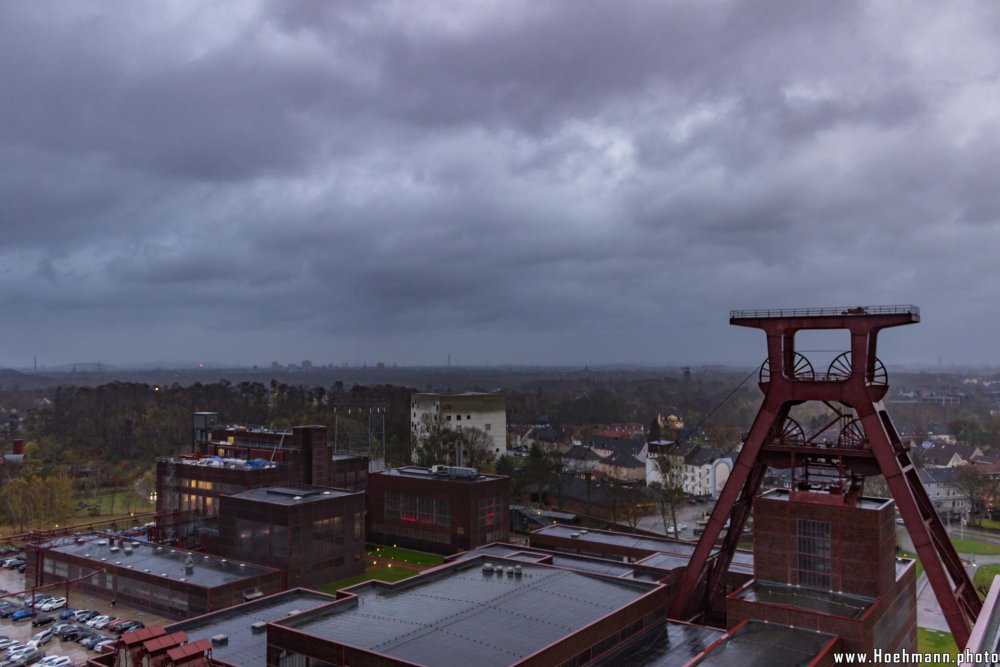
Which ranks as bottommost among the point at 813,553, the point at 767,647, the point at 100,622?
the point at 100,622

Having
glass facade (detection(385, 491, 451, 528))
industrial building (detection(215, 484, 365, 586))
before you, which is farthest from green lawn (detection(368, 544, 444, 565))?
industrial building (detection(215, 484, 365, 586))

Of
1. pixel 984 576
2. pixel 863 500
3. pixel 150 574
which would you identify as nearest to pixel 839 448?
pixel 863 500

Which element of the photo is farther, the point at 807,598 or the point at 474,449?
the point at 474,449

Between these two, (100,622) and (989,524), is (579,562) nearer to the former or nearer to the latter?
(100,622)

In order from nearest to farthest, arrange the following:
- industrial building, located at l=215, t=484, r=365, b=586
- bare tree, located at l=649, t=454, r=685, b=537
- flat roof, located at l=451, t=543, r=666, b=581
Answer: flat roof, located at l=451, t=543, r=666, b=581
industrial building, located at l=215, t=484, r=365, b=586
bare tree, located at l=649, t=454, r=685, b=537

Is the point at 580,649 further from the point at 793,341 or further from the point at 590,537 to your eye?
the point at 590,537

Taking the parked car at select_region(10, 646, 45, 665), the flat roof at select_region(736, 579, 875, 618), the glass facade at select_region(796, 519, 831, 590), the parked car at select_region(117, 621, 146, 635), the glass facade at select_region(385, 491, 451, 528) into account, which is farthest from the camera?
the glass facade at select_region(385, 491, 451, 528)

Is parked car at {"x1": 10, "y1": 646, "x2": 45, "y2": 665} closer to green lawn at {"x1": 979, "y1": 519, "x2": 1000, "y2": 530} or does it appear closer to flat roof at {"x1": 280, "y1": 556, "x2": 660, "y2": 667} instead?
flat roof at {"x1": 280, "y1": 556, "x2": 660, "y2": 667}
